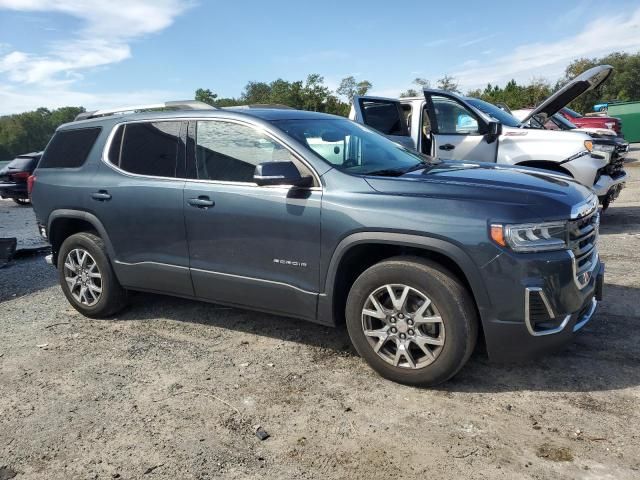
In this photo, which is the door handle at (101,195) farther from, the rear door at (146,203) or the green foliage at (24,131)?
Answer: the green foliage at (24,131)

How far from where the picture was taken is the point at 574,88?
788 cm

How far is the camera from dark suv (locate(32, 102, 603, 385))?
3141 mm

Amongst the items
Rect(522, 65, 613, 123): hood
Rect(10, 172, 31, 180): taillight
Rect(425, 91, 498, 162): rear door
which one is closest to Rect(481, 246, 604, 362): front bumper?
Rect(425, 91, 498, 162): rear door

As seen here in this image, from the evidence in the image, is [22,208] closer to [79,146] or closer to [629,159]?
[79,146]

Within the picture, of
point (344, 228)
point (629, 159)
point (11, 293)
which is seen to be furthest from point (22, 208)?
point (629, 159)

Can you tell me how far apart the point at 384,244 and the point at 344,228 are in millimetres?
288

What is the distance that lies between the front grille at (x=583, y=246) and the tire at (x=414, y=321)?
2.27 feet

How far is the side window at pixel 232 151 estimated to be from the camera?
13.0ft

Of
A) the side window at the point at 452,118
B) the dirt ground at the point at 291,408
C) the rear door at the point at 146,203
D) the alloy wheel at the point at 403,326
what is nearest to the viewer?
the dirt ground at the point at 291,408

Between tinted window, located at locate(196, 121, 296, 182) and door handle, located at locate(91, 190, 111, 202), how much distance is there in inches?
40.6

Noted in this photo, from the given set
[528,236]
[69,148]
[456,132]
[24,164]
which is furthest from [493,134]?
[24,164]

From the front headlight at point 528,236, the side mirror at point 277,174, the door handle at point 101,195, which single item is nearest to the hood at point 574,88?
the front headlight at point 528,236

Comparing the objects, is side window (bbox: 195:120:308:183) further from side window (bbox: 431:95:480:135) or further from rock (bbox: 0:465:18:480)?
side window (bbox: 431:95:480:135)

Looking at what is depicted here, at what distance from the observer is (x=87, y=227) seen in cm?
516
